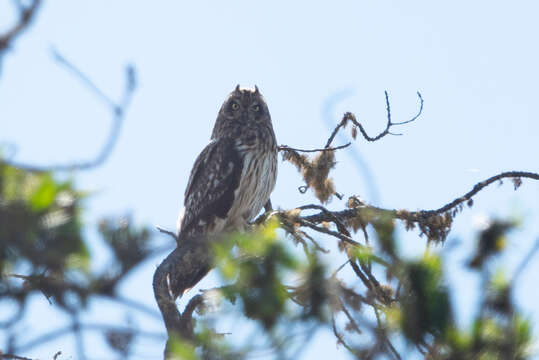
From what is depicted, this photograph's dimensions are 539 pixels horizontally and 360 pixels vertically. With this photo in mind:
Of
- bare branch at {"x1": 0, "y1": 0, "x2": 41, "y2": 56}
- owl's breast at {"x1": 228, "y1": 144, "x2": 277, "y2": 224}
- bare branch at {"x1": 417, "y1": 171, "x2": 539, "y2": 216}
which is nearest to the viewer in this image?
bare branch at {"x1": 0, "y1": 0, "x2": 41, "y2": 56}

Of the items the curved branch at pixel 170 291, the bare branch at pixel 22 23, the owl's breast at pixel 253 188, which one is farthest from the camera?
the owl's breast at pixel 253 188

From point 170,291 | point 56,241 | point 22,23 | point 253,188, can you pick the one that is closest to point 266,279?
point 56,241

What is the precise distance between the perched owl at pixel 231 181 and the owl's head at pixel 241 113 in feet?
0.06

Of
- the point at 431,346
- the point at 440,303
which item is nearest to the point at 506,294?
the point at 440,303

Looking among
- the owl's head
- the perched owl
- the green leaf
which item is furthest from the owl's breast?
the green leaf

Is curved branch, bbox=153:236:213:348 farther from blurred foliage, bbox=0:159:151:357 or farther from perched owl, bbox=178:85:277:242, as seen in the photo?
blurred foliage, bbox=0:159:151:357

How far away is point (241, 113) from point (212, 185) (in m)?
1.12

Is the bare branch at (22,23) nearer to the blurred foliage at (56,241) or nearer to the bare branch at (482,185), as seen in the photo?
the blurred foliage at (56,241)

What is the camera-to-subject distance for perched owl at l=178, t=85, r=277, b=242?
6.82m

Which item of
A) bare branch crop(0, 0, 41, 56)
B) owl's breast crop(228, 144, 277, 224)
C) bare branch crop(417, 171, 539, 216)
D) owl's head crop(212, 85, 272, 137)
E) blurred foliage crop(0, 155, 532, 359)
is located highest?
owl's head crop(212, 85, 272, 137)

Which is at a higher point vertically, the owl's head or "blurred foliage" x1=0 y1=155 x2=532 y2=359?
the owl's head

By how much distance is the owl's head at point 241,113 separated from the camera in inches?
301

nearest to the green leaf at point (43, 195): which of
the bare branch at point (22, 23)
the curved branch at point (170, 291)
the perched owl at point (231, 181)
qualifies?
the bare branch at point (22, 23)

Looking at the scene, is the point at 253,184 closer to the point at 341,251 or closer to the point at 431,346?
the point at 341,251
